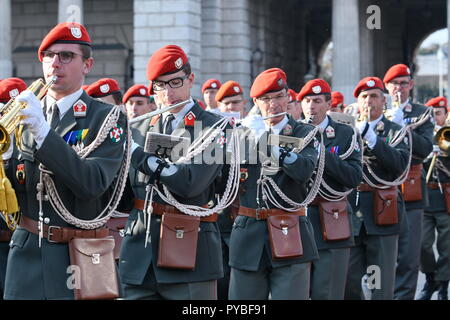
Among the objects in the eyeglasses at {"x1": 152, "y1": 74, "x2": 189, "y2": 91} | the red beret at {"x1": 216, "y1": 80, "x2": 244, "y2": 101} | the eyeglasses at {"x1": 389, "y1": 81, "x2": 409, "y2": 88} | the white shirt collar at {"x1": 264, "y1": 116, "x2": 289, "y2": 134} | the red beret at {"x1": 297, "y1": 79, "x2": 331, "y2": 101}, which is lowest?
the white shirt collar at {"x1": 264, "y1": 116, "x2": 289, "y2": 134}

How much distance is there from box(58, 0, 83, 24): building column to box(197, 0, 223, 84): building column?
355 centimetres

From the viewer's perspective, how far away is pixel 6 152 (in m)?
5.26

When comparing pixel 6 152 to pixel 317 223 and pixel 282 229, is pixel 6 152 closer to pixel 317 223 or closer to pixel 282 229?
pixel 282 229

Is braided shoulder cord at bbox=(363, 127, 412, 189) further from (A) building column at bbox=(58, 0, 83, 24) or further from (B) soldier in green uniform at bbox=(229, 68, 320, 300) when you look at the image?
(A) building column at bbox=(58, 0, 83, 24)

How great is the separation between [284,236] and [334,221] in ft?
4.97

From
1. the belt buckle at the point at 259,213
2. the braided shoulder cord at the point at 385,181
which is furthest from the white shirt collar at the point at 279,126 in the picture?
the braided shoulder cord at the point at 385,181

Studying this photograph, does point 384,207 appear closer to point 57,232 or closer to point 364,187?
point 364,187

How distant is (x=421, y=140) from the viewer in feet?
35.4

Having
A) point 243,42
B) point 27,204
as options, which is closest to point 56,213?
point 27,204

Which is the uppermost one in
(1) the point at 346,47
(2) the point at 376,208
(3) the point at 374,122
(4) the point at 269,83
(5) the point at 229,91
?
(1) the point at 346,47

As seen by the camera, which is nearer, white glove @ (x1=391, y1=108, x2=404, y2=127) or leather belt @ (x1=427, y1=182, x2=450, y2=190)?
white glove @ (x1=391, y1=108, x2=404, y2=127)

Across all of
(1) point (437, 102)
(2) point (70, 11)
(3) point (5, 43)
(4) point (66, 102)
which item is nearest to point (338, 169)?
(4) point (66, 102)

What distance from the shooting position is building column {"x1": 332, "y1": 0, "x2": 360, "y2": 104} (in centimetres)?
2784

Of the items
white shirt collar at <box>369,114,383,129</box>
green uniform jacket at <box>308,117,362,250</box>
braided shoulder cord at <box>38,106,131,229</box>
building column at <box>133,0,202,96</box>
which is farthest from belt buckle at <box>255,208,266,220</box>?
building column at <box>133,0,202,96</box>
